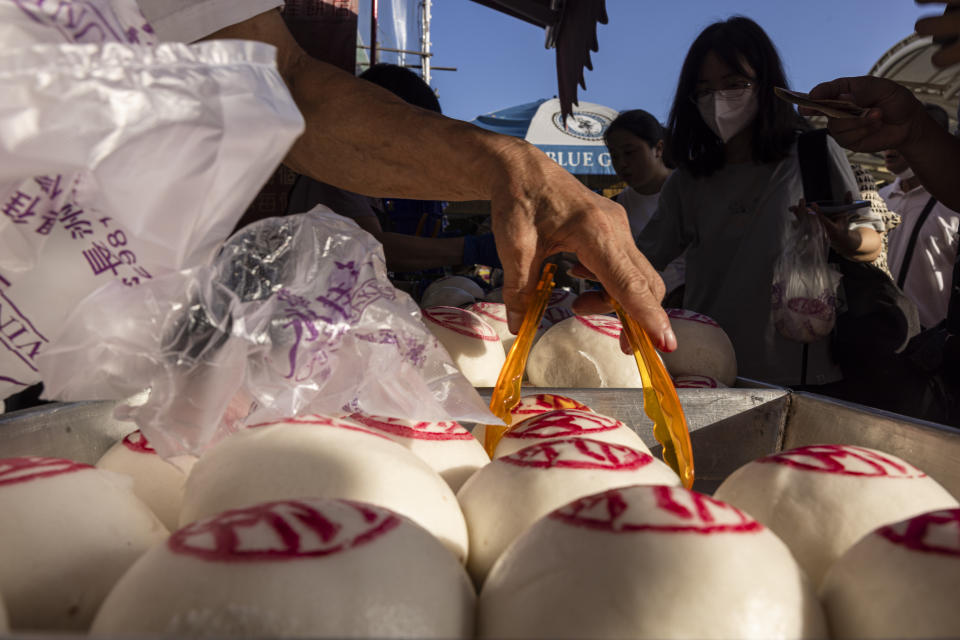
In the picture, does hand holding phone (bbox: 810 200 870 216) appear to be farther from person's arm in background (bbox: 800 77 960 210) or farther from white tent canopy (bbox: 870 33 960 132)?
white tent canopy (bbox: 870 33 960 132)

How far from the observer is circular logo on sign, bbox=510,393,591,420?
1.48 metres

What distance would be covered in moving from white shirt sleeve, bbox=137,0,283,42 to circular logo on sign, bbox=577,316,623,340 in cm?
128

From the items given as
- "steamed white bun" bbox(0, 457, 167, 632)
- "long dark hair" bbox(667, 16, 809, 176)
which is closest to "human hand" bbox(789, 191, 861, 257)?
"long dark hair" bbox(667, 16, 809, 176)

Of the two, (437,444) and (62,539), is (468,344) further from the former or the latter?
(62,539)

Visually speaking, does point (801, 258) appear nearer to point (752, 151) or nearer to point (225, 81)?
point (752, 151)

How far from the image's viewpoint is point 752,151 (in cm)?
308

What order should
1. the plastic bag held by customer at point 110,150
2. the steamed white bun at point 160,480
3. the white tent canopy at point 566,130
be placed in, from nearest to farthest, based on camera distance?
the plastic bag held by customer at point 110,150
the steamed white bun at point 160,480
the white tent canopy at point 566,130

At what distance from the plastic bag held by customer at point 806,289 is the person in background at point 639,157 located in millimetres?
1696

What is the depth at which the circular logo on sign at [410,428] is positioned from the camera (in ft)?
3.92

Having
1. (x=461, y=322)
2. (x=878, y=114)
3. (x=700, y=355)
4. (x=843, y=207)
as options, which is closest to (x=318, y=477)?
(x=461, y=322)

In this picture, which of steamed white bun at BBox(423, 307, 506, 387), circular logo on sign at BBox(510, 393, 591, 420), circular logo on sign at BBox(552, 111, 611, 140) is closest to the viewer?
circular logo on sign at BBox(510, 393, 591, 420)

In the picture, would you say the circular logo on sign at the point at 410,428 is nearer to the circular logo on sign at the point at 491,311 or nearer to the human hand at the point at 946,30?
the circular logo on sign at the point at 491,311

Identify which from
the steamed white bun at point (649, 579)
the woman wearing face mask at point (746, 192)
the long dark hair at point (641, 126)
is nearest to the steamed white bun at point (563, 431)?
the steamed white bun at point (649, 579)

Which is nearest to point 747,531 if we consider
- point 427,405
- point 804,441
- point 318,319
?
point 427,405
